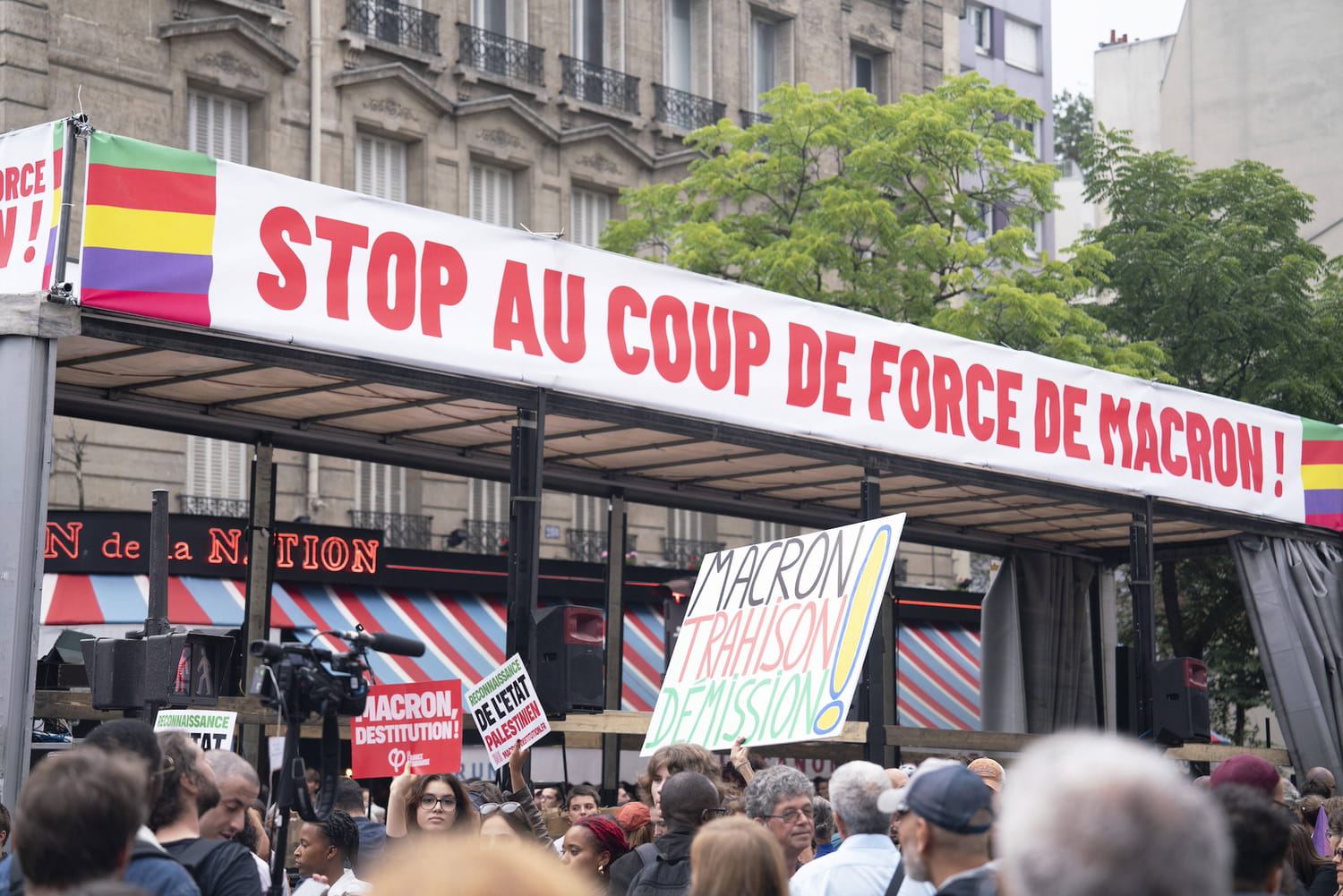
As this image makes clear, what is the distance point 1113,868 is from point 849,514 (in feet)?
52.5

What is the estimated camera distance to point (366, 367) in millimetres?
10828

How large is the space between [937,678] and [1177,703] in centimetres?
1106

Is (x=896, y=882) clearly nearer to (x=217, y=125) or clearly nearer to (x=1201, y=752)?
(x=1201, y=752)

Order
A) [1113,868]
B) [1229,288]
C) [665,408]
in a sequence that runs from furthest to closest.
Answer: [1229,288], [665,408], [1113,868]

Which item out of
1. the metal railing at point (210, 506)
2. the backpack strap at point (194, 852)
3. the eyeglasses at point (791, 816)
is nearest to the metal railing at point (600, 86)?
the metal railing at point (210, 506)

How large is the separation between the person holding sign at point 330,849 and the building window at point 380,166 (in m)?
19.2

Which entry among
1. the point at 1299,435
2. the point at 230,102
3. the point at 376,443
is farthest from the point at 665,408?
the point at 230,102

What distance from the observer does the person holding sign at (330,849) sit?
7691mm

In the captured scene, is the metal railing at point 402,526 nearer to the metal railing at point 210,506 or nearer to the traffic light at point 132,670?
the metal railing at point 210,506

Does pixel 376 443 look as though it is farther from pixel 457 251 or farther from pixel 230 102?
pixel 230 102

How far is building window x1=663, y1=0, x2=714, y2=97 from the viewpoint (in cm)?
3081

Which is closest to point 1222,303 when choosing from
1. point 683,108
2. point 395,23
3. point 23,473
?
point 683,108

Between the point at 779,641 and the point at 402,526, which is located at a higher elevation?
the point at 402,526

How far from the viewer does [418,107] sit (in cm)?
2667
